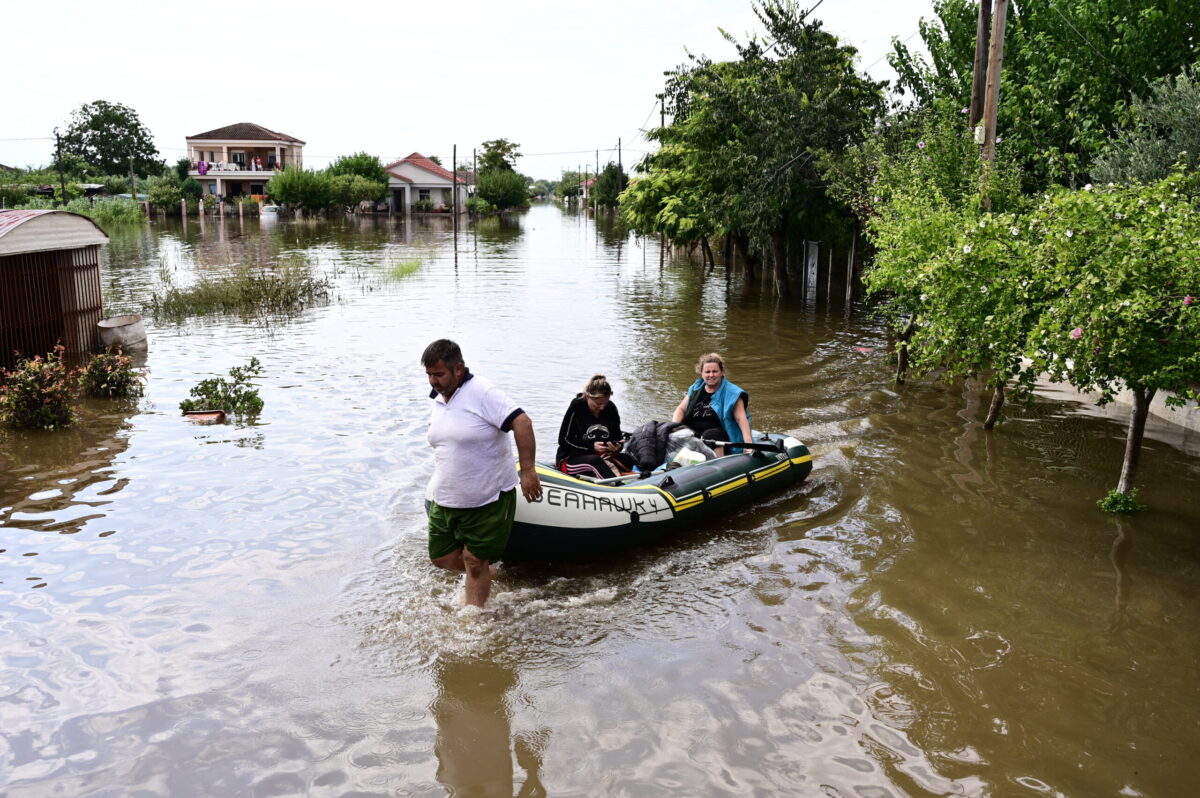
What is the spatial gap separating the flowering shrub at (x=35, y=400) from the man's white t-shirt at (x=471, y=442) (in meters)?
8.17

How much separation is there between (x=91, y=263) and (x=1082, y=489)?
16.2m

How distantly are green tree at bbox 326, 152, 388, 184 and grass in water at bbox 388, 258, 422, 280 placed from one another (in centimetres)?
4798

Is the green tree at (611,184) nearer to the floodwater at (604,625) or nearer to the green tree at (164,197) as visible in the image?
the green tree at (164,197)

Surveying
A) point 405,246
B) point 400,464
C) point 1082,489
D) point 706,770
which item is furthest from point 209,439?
point 405,246

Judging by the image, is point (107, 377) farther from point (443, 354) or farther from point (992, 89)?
point (992, 89)

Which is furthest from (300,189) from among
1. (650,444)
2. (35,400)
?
(650,444)

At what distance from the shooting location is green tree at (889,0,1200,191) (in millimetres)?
18312

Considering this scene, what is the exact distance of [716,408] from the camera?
9898 millimetres

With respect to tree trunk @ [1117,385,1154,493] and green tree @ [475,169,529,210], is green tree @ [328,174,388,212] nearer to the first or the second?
green tree @ [475,169,529,210]

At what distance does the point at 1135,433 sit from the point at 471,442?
21.1 ft

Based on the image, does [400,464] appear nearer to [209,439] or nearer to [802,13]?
[209,439]

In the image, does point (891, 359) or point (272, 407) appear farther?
point (891, 359)

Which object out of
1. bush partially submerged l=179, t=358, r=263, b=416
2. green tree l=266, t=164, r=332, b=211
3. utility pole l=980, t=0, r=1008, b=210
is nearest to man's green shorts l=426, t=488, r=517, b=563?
bush partially submerged l=179, t=358, r=263, b=416

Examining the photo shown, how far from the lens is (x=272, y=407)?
44.1ft
